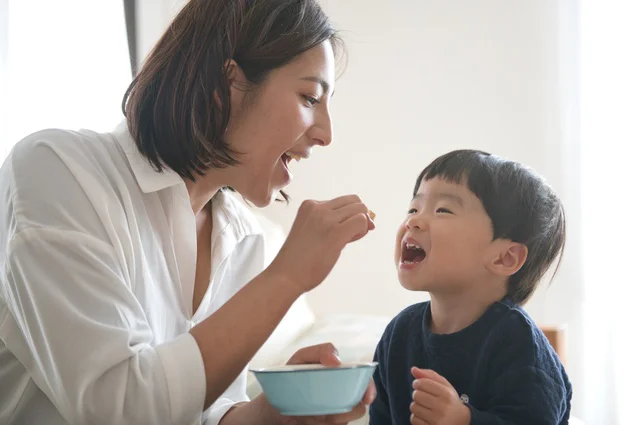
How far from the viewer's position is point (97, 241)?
117 centimetres

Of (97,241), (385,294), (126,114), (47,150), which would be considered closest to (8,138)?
(126,114)

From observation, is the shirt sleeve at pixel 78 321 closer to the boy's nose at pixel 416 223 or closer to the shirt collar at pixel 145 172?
the shirt collar at pixel 145 172

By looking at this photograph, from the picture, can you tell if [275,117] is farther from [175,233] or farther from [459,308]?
[459,308]

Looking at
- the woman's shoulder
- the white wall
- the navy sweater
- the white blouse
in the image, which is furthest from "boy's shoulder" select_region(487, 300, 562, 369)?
the white wall

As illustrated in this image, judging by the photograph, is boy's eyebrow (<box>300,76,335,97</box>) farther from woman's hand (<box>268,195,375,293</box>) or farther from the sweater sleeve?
the sweater sleeve

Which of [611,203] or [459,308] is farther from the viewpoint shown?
[611,203]

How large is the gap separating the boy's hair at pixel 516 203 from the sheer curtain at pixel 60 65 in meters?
1.24

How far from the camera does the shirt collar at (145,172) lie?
54.2 inches

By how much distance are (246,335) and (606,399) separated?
7.68ft

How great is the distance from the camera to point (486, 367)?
141 centimetres

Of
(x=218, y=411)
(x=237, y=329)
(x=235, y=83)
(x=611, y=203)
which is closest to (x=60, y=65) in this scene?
(x=235, y=83)

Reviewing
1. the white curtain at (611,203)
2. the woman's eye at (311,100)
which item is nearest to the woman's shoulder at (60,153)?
the woman's eye at (311,100)

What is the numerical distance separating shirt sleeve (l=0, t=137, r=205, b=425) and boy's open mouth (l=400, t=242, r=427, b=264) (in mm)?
562

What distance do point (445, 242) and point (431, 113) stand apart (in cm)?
202
